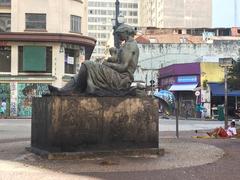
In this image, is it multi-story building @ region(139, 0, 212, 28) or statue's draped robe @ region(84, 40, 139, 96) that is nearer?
statue's draped robe @ region(84, 40, 139, 96)

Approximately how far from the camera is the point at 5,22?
163ft

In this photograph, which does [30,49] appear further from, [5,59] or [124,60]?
[124,60]

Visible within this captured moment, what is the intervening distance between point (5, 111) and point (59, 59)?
252 inches

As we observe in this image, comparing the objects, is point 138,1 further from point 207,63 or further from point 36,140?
point 36,140

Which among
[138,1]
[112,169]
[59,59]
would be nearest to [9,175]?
[112,169]

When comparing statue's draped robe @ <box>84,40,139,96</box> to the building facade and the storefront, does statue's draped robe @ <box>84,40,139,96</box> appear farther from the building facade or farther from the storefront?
the building facade

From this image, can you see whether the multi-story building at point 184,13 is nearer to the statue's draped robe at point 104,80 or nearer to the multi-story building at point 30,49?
the multi-story building at point 30,49

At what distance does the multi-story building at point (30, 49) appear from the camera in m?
48.8

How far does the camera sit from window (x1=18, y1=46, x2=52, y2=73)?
160ft

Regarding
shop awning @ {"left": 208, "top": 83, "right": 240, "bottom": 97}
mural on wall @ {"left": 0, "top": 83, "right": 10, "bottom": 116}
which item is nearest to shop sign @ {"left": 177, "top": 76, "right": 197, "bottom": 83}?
shop awning @ {"left": 208, "top": 83, "right": 240, "bottom": 97}

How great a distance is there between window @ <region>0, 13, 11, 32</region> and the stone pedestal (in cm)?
3838

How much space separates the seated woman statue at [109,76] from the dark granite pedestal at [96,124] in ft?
0.93

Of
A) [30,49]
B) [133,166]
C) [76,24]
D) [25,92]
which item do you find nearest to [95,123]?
[133,166]

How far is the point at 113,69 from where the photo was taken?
40.8ft
